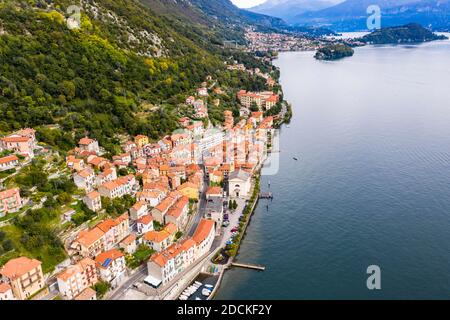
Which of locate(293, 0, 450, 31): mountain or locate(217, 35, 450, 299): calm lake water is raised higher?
locate(293, 0, 450, 31): mountain

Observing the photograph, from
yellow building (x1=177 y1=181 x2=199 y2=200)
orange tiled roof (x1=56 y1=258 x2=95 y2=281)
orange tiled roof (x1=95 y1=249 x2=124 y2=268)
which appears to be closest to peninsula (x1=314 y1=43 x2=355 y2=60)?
yellow building (x1=177 y1=181 x2=199 y2=200)

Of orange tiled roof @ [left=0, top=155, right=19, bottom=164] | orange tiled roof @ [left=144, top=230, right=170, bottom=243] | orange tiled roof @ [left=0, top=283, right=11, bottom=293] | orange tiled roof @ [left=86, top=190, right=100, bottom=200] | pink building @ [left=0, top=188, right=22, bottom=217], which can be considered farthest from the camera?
orange tiled roof @ [left=0, top=155, right=19, bottom=164]

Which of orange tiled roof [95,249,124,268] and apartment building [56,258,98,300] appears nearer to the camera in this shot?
apartment building [56,258,98,300]

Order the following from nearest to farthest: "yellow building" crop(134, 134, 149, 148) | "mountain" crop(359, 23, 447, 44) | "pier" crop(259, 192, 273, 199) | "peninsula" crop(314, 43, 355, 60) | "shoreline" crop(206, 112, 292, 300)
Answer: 1. "shoreline" crop(206, 112, 292, 300)
2. "pier" crop(259, 192, 273, 199)
3. "yellow building" crop(134, 134, 149, 148)
4. "peninsula" crop(314, 43, 355, 60)
5. "mountain" crop(359, 23, 447, 44)

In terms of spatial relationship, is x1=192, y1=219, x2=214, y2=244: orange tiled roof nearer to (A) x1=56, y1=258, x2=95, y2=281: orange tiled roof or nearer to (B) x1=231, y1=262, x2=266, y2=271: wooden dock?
(B) x1=231, y1=262, x2=266, y2=271: wooden dock

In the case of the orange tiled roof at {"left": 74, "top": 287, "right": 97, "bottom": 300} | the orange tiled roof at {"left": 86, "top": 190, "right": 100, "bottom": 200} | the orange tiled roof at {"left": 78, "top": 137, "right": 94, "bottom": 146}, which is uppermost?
the orange tiled roof at {"left": 78, "top": 137, "right": 94, "bottom": 146}

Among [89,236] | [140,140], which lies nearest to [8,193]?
[89,236]
